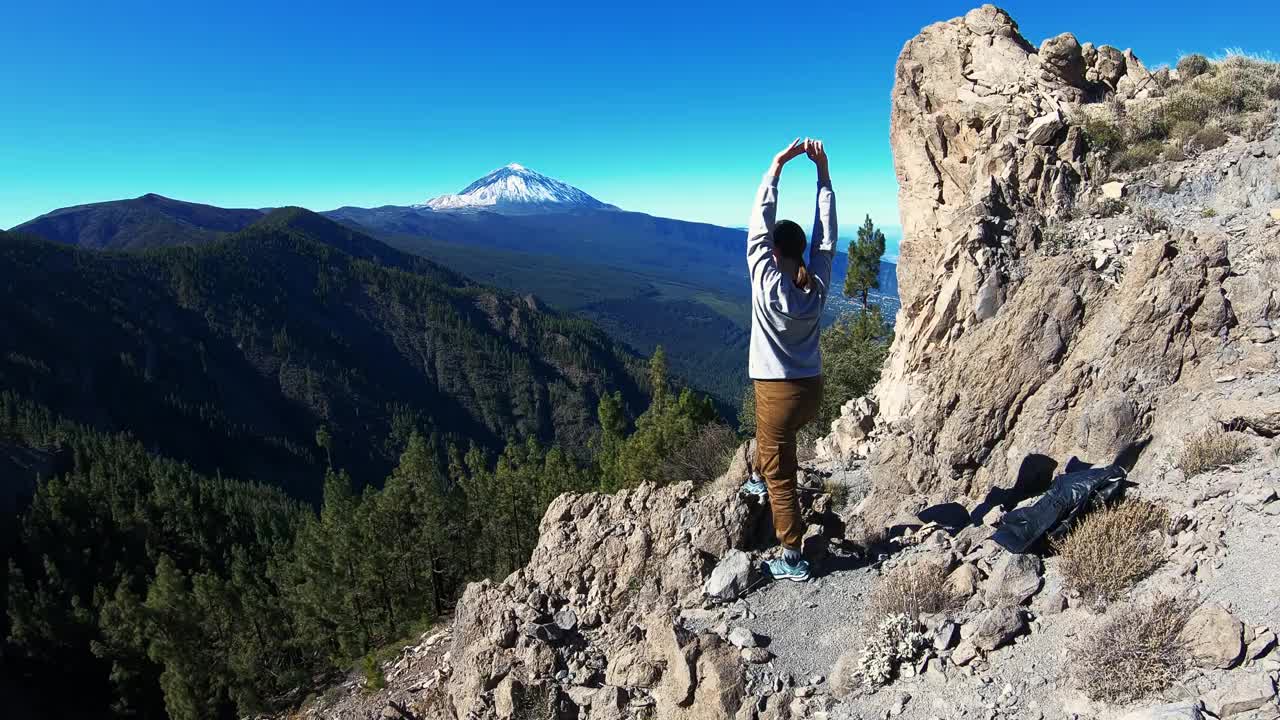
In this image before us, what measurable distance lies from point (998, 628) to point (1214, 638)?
1395 millimetres

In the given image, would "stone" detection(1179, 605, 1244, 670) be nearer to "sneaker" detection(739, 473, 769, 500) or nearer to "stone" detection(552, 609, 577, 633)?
"sneaker" detection(739, 473, 769, 500)

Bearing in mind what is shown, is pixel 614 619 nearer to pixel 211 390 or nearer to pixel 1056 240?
pixel 1056 240

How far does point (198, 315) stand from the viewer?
19900 centimetres

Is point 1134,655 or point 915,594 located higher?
point 1134,655

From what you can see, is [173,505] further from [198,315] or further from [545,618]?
[198,315]

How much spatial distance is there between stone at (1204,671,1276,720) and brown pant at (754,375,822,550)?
344 centimetres

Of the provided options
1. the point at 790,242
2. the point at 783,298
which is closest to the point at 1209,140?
the point at 790,242

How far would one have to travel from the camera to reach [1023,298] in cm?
1084

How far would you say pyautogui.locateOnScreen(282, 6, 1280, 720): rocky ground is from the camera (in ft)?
17.3

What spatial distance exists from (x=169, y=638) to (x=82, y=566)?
45.5 meters

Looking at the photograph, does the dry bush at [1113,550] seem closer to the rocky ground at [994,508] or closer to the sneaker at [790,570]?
the rocky ground at [994,508]

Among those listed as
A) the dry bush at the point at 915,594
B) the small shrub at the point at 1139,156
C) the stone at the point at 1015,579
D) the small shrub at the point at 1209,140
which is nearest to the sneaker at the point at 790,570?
the dry bush at the point at 915,594

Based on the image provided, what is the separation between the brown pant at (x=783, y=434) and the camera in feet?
20.5

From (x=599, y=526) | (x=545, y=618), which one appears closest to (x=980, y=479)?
(x=599, y=526)
